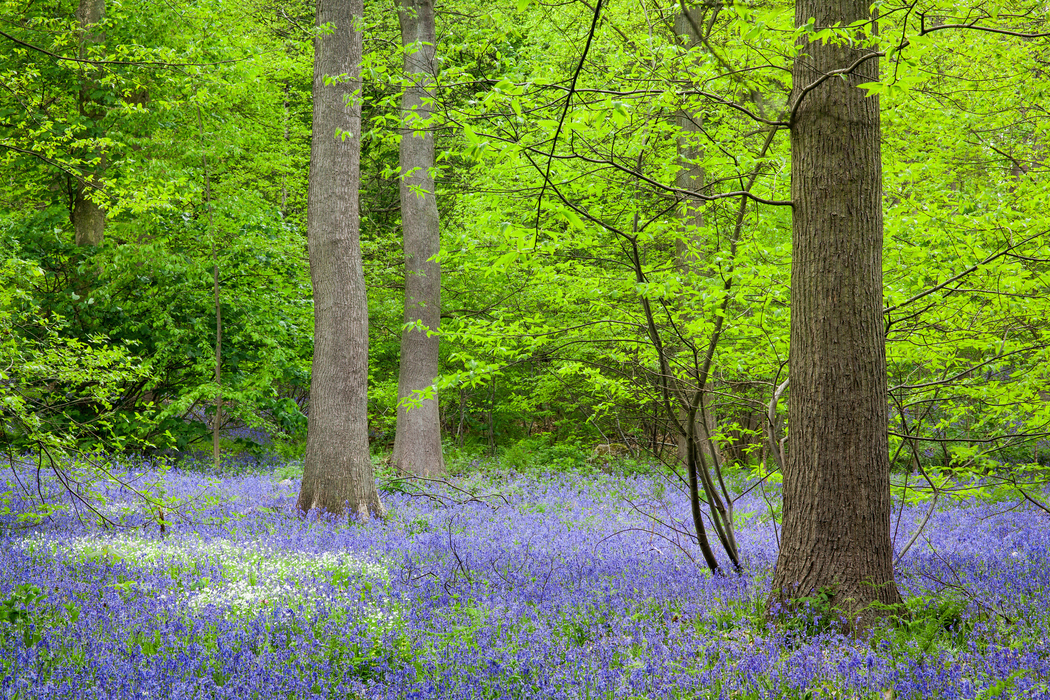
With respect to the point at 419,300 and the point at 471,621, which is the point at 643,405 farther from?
the point at 419,300

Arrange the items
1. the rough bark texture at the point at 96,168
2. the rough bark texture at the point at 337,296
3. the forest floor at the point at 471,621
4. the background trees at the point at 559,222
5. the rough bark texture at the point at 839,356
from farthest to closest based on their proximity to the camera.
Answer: the rough bark texture at the point at 96,168 → the rough bark texture at the point at 337,296 → the background trees at the point at 559,222 → the rough bark texture at the point at 839,356 → the forest floor at the point at 471,621

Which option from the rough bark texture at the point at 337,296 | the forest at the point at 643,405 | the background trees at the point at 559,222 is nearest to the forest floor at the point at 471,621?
the forest at the point at 643,405

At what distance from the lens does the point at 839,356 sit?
4.22m

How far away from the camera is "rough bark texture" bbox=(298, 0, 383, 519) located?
879 cm

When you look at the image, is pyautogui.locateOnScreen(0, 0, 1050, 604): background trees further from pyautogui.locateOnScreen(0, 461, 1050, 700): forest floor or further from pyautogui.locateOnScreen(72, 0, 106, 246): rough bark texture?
pyautogui.locateOnScreen(0, 461, 1050, 700): forest floor

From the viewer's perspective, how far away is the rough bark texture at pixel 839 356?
13.8 ft

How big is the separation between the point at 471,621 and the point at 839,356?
9.35 feet

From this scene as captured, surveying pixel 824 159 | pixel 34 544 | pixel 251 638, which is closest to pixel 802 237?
pixel 824 159

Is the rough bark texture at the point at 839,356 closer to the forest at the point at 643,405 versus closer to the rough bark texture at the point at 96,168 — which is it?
the forest at the point at 643,405

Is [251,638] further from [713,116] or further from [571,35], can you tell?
[571,35]

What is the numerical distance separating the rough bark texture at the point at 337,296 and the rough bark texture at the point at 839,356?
19.0ft

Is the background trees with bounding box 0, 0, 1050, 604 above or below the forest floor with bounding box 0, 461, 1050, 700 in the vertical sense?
above

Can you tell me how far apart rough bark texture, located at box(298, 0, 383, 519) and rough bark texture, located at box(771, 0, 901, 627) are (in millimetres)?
5797

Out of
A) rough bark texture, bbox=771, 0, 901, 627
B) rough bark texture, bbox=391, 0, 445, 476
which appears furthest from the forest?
rough bark texture, bbox=391, 0, 445, 476
